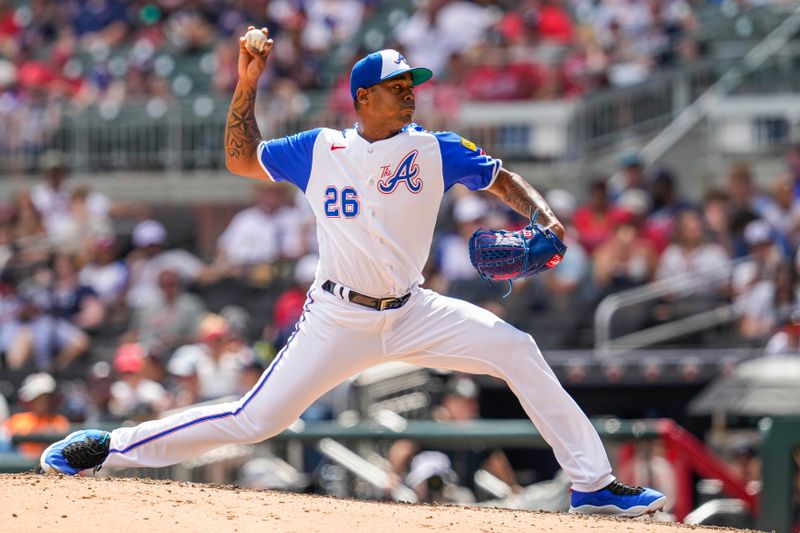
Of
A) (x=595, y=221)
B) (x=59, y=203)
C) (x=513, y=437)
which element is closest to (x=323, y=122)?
(x=59, y=203)

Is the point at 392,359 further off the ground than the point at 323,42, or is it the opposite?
the point at 323,42

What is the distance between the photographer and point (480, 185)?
18.7ft

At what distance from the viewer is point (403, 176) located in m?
5.57

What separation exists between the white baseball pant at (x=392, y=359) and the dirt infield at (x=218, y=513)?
0.78ft

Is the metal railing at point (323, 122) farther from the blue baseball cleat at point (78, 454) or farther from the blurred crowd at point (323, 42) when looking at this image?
the blue baseball cleat at point (78, 454)

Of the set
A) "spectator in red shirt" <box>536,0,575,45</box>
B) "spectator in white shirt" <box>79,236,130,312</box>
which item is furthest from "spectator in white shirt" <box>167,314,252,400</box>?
"spectator in red shirt" <box>536,0,575,45</box>

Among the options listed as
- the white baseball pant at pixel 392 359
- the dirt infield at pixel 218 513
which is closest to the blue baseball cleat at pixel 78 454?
the dirt infield at pixel 218 513

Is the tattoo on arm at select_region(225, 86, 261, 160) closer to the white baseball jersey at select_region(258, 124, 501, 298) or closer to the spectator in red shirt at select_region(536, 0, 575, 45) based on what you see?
the white baseball jersey at select_region(258, 124, 501, 298)

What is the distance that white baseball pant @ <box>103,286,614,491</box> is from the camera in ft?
18.2

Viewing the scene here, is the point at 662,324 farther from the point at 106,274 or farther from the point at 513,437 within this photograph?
the point at 106,274

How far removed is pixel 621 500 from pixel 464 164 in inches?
56.4

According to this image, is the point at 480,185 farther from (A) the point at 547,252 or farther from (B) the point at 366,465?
(B) the point at 366,465

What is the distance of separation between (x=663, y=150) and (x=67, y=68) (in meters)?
7.16

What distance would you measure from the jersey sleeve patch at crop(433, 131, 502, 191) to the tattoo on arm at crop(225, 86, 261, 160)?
0.74 metres
